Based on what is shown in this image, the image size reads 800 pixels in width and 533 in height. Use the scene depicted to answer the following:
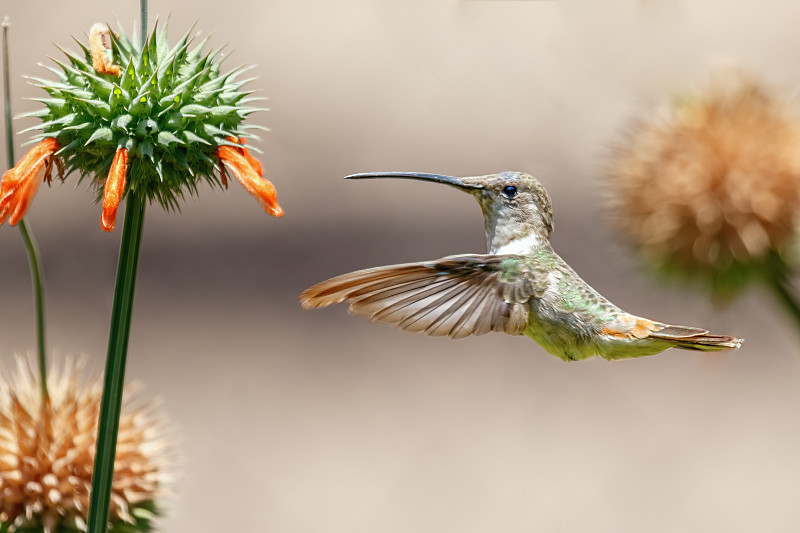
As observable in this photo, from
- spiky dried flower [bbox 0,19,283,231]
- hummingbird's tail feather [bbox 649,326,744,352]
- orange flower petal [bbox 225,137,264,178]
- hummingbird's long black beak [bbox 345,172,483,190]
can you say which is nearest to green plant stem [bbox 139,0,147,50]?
spiky dried flower [bbox 0,19,283,231]

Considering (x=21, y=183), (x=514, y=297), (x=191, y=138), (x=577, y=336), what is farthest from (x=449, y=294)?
(x=21, y=183)

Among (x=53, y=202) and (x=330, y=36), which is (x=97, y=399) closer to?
(x=53, y=202)

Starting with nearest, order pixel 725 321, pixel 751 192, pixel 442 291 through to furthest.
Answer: pixel 442 291
pixel 751 192
pixel 725 321

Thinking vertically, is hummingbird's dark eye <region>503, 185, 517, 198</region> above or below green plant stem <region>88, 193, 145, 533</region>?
above

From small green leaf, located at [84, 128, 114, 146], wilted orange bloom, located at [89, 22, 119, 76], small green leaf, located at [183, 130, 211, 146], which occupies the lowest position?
small green leaf, located at [183, 130, 211, 146]

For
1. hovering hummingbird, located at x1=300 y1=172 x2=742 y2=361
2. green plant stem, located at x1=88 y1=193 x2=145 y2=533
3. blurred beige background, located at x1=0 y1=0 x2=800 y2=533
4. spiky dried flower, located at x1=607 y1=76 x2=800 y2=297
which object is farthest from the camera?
blurred beige background, located at x1=0 y1=0 x2=800 y2=533

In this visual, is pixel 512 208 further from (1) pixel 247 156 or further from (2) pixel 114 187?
(2) pixel 114 187

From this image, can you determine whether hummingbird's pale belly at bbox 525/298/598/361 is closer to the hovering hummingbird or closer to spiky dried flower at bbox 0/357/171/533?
the hovering hummingbird

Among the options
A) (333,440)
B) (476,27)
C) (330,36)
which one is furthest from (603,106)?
(333,440)
